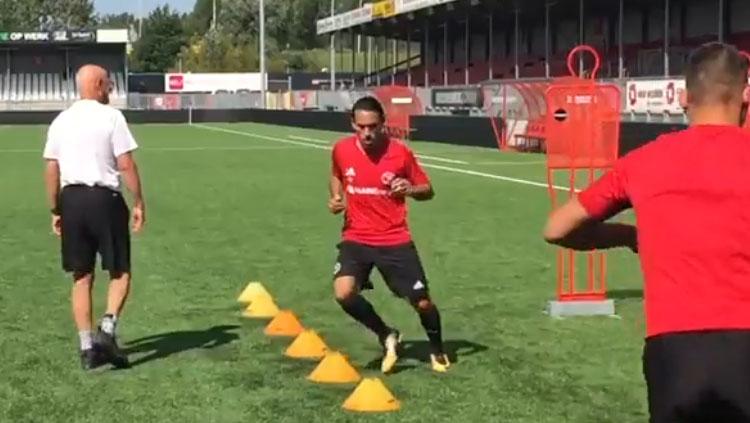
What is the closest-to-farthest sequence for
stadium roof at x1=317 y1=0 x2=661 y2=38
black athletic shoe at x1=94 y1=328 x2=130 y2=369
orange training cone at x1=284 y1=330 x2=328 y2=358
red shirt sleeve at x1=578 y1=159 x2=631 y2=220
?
red shirt sleeve at x1=578 y1=159 x2=631 y2=220 → black athletic shoe at x1=94 y1=328 x2=130 y2=369 → orange training cone at x1=284 y1=330 x2=328 y2=358 → stadium roof at x1=317 y1=0 x2=661 y2=38

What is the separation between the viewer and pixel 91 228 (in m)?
7.66

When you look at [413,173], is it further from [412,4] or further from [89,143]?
[412,4]

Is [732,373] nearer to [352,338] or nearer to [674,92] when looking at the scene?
[352,338]

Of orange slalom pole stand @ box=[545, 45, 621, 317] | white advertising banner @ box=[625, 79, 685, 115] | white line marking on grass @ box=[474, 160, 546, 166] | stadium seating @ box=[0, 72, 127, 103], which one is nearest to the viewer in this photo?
orange slalom pole stand @ box=[545, 45, 621, 317]

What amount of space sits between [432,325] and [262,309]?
2.39m

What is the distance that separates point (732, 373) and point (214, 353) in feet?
18.1

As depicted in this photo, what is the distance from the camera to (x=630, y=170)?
346 centimetres

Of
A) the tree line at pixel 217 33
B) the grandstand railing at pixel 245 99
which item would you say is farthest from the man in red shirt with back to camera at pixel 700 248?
the tree line at pixel 217 33

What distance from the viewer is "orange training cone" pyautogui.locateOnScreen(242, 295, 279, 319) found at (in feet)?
32.2

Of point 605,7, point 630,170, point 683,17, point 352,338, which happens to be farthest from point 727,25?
point 630,170

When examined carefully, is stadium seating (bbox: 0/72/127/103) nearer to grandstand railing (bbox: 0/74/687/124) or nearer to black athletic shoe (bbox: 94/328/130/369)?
grandstand railing (bbox: 0/74/687/124)

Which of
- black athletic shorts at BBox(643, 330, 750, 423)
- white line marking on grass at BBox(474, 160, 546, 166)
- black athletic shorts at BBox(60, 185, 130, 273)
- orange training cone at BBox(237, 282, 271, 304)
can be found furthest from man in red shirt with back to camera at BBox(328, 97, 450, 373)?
white line marking on grass at BBox(474, 160, 546, 166)

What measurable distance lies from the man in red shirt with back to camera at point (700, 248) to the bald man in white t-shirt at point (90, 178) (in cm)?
464

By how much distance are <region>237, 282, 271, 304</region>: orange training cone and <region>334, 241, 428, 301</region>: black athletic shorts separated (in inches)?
105
